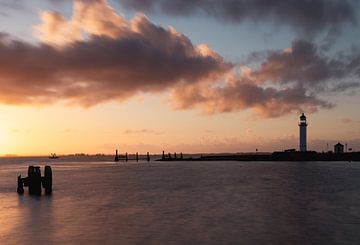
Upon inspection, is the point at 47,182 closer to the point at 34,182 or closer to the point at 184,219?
the point at 34,182

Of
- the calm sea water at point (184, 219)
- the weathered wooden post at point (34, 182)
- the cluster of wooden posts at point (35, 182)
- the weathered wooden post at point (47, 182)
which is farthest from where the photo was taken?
the weathered wooden post at point (47, 182)

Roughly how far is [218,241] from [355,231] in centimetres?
663

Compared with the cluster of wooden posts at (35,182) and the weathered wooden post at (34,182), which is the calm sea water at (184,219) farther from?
the cluster of wooden posts at (35,182)

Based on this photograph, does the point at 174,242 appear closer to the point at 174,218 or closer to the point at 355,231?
the point at 174,218

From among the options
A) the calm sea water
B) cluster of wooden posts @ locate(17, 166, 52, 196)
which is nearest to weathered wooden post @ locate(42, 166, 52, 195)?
cluster of wooden posts @ locate(17, 166, 52, 196)

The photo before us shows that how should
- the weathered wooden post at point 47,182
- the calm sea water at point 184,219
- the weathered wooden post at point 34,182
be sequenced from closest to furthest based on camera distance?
the calm sea water at point 184,219 < the weathered wooden post at point 34,182 < the weathered wooden post at point 47,182

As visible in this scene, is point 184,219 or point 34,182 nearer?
point 184,219

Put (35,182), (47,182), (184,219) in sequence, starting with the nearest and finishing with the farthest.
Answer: (184,219) < (35,182) < (47,182)

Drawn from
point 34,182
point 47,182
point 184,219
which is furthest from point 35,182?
point 184,219

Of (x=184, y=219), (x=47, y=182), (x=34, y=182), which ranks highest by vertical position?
(x=34, y=182)

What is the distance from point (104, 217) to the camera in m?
25.5

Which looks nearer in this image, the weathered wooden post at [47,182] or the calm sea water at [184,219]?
the calm sea water at [184,219]

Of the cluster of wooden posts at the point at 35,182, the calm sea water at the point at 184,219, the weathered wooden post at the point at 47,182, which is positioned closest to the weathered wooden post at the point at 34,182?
the cluster of wooden posts at the point at 35,182

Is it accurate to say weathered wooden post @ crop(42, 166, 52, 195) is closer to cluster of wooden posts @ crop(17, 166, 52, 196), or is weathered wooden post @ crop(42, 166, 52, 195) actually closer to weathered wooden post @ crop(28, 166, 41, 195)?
cluster of wooden posts @ crop(17, 166, 52, 196)
